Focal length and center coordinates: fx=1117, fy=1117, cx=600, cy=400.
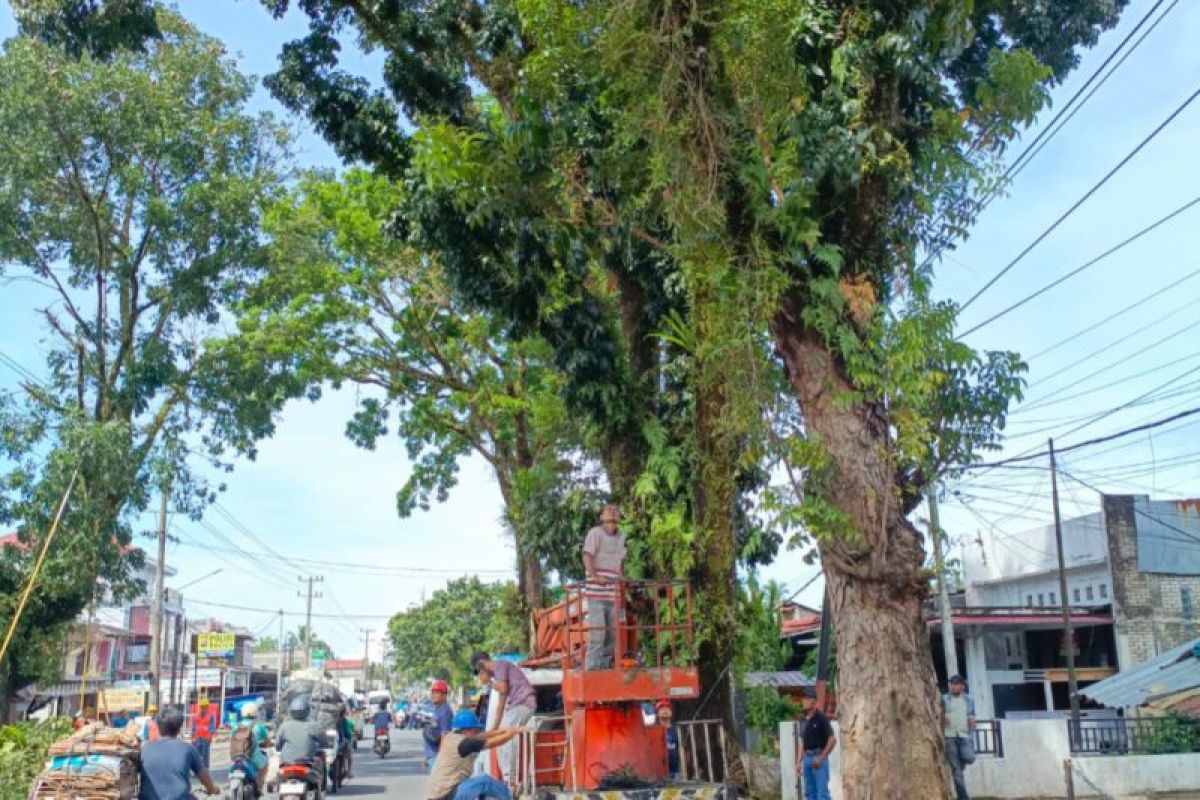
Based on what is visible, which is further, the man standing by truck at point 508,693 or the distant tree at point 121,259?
the distant tree at point 121,259

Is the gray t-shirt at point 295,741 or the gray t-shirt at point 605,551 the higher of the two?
the gray t-shirt at point 605,551

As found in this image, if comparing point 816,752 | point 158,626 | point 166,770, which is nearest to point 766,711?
point 816,752

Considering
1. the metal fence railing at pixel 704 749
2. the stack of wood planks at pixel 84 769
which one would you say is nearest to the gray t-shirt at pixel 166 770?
the stack of wood planks at pixel 84 769

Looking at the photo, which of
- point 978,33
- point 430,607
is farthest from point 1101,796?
point 430,607

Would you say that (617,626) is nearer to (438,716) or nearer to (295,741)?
(438,716)

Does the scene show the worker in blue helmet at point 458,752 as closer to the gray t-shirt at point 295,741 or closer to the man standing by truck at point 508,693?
the man standing by truck at point 508,693

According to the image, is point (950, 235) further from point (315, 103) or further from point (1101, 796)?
point (1101, 796)

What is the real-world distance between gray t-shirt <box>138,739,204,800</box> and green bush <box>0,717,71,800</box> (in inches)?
255

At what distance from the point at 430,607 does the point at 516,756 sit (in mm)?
82972

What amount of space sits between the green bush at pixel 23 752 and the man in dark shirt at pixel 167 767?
6472 millimetres

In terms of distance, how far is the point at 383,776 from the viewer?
25516 millimetres

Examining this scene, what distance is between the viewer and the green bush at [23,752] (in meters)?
14.4

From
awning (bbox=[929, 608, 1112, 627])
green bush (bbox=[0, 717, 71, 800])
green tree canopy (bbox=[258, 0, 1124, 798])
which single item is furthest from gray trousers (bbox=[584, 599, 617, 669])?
awning (bbox=[929, 608, 1112, 627])

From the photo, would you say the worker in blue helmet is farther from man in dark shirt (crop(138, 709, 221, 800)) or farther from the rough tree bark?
the rough tree bark
